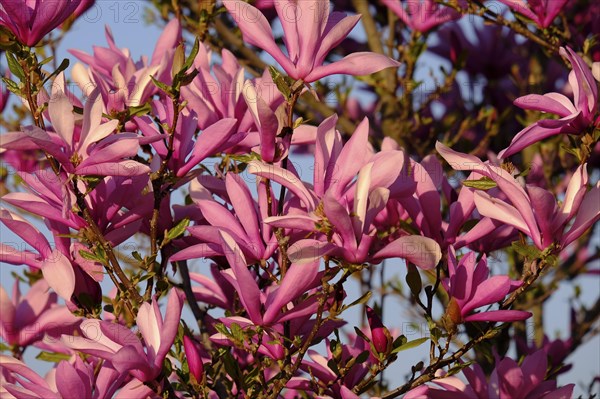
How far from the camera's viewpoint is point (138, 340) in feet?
6.86

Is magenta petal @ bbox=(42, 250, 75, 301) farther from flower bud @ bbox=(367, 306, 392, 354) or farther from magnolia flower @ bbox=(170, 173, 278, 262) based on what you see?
flower bud @ bbox=(367, 306, 392, 354)

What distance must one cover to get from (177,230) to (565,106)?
3.40 ft

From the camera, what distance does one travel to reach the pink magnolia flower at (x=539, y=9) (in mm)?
2895

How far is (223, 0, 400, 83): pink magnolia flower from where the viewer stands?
7.23ft

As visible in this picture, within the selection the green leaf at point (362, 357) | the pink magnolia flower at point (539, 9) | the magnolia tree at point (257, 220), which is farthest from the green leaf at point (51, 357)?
the pink magnolia flower at point (539, 9)

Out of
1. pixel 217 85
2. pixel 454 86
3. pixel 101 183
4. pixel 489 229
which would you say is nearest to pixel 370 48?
pixel 454 86

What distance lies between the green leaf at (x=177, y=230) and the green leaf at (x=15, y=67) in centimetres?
54

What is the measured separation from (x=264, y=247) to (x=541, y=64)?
297 centimetres

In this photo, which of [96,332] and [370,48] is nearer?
[96,332]

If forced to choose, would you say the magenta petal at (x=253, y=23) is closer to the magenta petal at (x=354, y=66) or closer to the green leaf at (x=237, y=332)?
the magenta petal at (x=354, y=66)

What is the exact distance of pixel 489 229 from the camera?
2447 mm

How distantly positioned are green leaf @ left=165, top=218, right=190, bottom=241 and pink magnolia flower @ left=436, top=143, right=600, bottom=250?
0.69 metres

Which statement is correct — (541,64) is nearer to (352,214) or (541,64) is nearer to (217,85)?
(217,85)

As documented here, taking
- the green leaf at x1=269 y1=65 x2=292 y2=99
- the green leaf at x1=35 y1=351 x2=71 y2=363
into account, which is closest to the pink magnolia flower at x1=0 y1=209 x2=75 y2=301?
the green leaf at x1=35 y1=351 x2=71 y2=363
